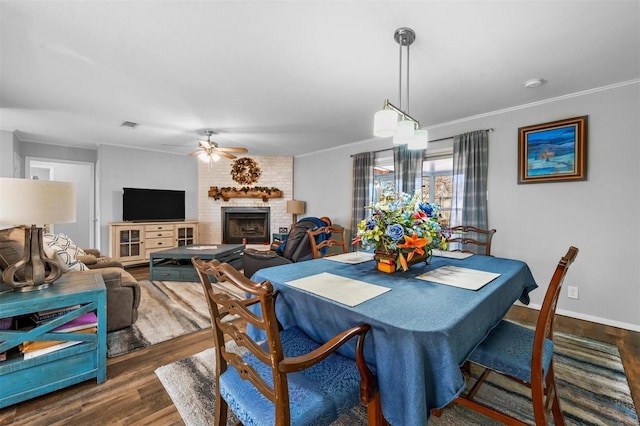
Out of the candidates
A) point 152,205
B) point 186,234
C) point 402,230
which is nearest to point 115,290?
point 402,230

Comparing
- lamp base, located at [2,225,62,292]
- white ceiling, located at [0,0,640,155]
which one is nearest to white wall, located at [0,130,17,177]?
white ceiling, located at [0,0,640,155]

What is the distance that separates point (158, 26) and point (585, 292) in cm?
441

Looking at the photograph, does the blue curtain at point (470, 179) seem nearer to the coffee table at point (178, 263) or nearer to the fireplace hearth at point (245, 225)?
the coffee table at point (178, 263)

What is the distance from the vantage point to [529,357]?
4.12 feet

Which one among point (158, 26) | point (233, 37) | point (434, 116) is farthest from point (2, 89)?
point (434, 116)

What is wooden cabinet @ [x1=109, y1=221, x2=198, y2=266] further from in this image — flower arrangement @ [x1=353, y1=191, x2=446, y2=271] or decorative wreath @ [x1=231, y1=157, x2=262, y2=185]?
flower arrangement @ [x1=353, y1=191, x2=446, y2=271]

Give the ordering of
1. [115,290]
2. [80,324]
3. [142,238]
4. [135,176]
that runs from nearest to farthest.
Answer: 1. [80,324]
2. [115,290]
3. [142,238]
4. [135,176]

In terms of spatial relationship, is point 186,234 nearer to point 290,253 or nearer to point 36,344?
point 290,253

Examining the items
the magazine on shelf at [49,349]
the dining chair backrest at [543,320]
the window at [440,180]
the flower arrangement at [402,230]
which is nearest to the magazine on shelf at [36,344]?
the magazine on shelf at [49,349]

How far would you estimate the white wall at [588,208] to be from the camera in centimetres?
258

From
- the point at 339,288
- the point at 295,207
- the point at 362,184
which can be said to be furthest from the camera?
the point at 295,207

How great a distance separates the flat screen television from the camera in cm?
526

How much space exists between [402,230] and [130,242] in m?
5.39

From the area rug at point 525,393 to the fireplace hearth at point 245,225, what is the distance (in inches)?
169
